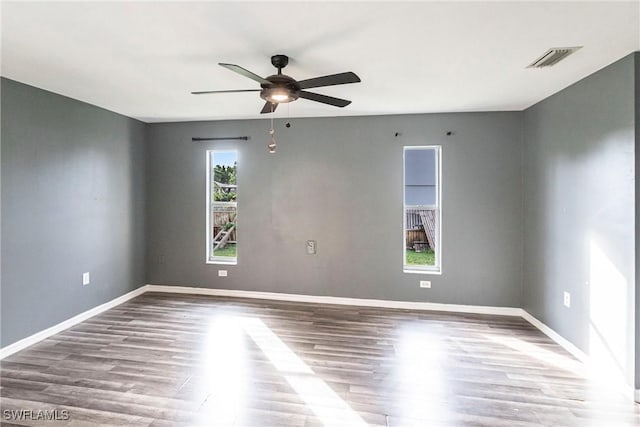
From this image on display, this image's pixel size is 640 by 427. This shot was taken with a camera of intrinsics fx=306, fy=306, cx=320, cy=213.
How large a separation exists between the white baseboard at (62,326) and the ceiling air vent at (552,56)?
17.0 ft

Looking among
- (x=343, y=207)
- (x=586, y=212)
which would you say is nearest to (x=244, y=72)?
(x=343, y=207)

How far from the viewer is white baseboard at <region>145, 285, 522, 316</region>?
388 centimetres

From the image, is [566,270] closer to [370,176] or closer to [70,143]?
[370,176]

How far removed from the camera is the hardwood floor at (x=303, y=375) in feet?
6.74

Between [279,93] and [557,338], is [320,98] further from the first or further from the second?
[557,338]

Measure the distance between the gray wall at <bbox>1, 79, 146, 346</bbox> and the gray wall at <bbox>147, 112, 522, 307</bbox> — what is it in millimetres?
443

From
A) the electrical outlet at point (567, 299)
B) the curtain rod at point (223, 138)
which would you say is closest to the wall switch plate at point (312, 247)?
the curtain rod at point (223, 138)

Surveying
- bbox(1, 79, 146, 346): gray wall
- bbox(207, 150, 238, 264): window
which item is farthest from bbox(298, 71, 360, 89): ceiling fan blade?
bbox(1, 79, 146, 346): gray wall

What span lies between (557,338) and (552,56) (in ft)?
8.76

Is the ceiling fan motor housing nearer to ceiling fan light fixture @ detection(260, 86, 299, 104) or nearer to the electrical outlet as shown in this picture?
ceiling fan light fixture @ detection(260, 86, 299, 104)

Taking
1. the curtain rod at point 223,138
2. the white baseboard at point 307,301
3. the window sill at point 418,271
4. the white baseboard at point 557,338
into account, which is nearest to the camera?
→ the white baseboard at point 557,338

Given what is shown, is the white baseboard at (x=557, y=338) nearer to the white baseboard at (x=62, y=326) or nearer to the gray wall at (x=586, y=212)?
the gray wall at (x=586, y=212)

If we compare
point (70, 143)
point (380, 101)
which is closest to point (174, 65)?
point (70, 143)

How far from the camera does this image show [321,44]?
2148mm
